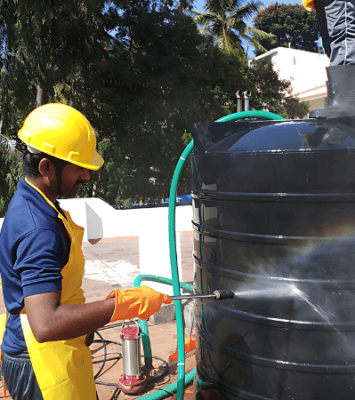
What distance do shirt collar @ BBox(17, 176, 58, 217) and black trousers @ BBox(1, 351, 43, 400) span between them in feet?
1.85

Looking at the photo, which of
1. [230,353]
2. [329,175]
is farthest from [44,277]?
[329,175]

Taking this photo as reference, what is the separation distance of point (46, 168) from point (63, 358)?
28.1 inches

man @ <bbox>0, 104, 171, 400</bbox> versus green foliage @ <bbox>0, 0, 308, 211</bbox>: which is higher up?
green foliage @ <bbox>0, 0, 308, 211</bbox>

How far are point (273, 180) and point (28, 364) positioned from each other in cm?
115

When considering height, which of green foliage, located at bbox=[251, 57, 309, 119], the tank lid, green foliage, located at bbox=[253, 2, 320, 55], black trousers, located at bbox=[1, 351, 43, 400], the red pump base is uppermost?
green foliage, located at bbox=[253, 2, 320, 55]

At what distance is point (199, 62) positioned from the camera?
1584 cm

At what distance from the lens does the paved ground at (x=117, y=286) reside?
10.5 feet

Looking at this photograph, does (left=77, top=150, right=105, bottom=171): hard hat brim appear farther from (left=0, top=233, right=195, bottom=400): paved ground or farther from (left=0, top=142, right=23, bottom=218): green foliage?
(left=0, top=142, right=23, bottom=218): green foliage

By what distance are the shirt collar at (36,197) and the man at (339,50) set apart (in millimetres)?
1135

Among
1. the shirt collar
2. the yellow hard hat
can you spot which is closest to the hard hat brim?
the yellow hard hat

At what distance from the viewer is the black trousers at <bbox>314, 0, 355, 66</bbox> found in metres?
2.67

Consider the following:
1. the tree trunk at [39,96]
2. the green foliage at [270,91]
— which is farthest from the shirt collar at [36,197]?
the green foliage at [270,91]

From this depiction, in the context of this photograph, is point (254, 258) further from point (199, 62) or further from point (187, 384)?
point (199, 62)

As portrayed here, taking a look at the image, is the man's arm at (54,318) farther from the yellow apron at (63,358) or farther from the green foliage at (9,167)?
the green foliage at (9,167)
